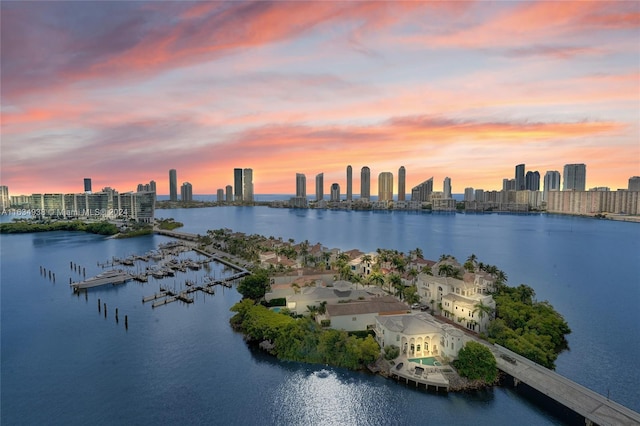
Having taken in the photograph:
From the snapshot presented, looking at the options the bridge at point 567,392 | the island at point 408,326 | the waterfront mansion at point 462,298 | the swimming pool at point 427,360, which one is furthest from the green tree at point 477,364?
the waterfront mansion at point 462,298

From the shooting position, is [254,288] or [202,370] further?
[254,288]

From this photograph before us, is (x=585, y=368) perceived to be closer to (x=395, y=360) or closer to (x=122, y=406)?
(x=395, y=360)

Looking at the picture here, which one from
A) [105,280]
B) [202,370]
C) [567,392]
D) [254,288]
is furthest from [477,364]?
[105,280]

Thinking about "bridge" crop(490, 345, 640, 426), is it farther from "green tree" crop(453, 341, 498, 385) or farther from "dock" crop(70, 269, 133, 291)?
"dock" crop(70, 269, 133, 291)

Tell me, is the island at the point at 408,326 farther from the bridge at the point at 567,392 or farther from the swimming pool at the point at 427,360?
the bridge at the point at 567,392

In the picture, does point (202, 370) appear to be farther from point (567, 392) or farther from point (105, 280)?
point (105, 280)

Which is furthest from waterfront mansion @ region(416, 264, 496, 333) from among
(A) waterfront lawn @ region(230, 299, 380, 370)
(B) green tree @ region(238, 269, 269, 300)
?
(B) green tree @ region(238, 269, 269, 300)
